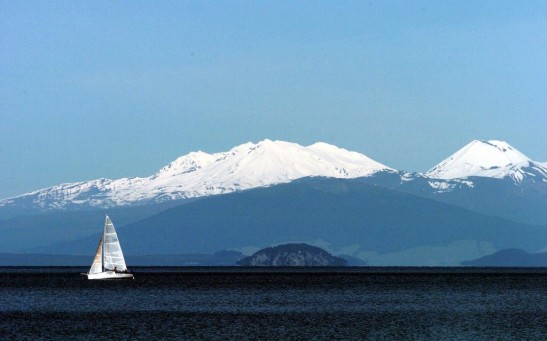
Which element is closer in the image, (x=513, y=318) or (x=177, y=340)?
(x=177, y=340)

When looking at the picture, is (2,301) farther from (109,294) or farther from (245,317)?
(245,317)

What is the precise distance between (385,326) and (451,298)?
70.2 metres

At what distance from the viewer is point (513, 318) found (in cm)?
13538

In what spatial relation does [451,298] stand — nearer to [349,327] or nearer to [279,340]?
[349,327]

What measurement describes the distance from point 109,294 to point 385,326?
83.5m

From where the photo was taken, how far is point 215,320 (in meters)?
130

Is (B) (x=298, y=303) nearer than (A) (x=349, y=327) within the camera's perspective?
No

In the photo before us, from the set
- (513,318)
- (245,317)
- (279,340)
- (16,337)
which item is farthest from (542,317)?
(16,337)

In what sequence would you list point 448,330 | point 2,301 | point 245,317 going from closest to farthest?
point 448,330
point 245,317
point 2,301

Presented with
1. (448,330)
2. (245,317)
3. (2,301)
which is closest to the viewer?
(448,330)

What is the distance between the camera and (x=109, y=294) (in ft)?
640

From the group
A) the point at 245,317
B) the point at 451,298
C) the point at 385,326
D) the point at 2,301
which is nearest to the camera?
the point at 385,326

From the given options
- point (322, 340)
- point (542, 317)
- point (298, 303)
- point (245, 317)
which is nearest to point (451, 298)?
point (298, 303)

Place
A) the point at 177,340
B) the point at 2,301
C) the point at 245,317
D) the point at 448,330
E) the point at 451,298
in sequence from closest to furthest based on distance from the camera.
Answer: the point at 177,340 < the point at 448,330 < the point at 245,317 < the point at 2,301 < the point at 451,298
